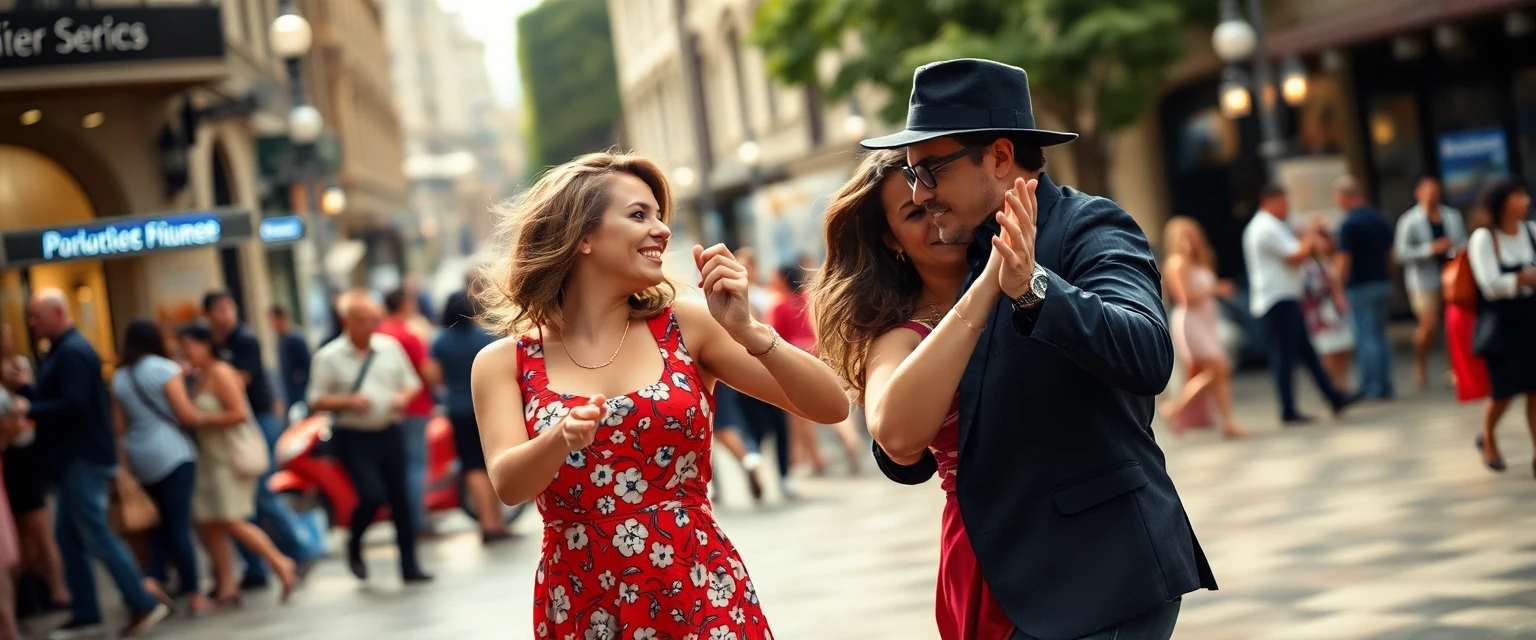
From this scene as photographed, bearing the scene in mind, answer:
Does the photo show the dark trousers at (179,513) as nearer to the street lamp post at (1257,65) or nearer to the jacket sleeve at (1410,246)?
the jacket sleeve at (1410,246)

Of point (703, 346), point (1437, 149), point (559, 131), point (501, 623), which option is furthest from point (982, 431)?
point (559, 131)

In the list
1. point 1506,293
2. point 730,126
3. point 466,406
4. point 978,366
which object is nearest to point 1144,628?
point 978,366

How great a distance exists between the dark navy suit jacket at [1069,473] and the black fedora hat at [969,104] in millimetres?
184

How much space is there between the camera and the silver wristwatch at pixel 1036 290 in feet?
8.57

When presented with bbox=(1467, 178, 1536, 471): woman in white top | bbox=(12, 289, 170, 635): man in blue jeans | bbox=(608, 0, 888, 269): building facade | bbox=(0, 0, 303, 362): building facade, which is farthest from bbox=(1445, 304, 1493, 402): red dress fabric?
bbox=(608, 0, 888, 269): building facade

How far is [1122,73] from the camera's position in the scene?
2092 centimetres

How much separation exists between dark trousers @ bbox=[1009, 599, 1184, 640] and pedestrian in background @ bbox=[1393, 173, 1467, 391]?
12.5m

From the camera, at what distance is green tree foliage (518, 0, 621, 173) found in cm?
8375

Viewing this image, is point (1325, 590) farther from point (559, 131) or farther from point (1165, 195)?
point (559, 131)

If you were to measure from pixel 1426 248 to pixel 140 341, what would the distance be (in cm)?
1052

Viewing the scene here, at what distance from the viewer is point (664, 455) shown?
357 cm

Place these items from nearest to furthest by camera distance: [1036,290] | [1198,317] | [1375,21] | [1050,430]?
[1036,290] < [1050,430] < [1198,317] < [1375,21]

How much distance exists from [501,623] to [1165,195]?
718 inches

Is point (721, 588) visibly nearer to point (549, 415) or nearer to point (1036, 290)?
point (549, 415)
